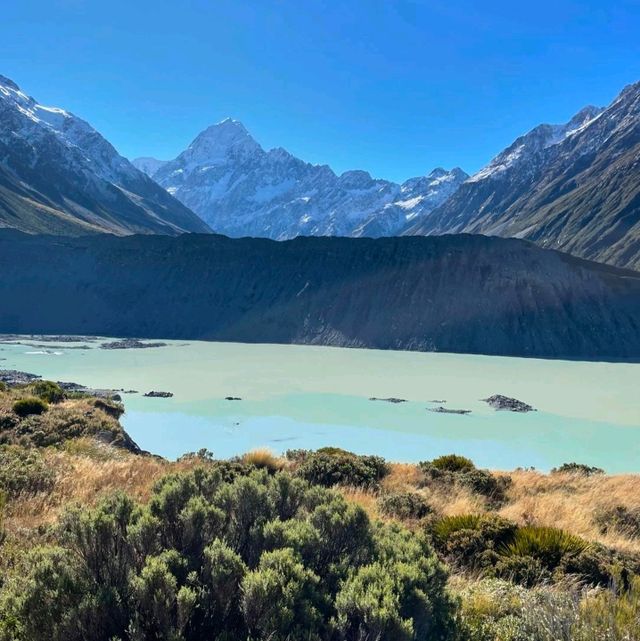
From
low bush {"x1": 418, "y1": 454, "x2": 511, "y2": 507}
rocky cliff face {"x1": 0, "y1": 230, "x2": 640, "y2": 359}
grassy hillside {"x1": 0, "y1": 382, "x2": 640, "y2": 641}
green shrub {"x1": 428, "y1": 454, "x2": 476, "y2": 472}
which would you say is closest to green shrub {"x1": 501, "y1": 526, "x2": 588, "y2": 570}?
grassy hillside {"x1": 0, "y1": 382, "x2": 640, "y2": 641}

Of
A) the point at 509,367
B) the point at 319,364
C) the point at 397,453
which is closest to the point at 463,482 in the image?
the point at 397,453

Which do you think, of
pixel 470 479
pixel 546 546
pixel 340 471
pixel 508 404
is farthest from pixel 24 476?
pixel 508 404

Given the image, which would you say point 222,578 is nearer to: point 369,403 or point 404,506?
point 404,506

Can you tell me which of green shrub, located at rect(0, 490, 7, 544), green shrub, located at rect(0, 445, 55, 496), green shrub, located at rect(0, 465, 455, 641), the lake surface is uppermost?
green shrub, located at rect(0, 465, 455, 641)

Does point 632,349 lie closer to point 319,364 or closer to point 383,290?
point 383,290

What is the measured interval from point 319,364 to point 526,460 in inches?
1579

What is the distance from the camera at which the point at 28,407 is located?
1627 cm

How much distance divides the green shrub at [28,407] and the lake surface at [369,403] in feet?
30.2

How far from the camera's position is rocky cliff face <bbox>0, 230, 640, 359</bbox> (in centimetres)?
8588

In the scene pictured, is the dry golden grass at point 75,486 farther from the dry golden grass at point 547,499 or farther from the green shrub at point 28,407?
the green shrub at point 28,407

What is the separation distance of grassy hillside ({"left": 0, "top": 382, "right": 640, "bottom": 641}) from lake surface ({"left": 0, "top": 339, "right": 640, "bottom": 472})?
19326mm

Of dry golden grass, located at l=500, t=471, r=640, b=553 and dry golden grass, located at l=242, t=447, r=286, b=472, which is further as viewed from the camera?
dry golden grass, located at l=242, t=447, r=286, b=472

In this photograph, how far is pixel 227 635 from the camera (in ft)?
11.8

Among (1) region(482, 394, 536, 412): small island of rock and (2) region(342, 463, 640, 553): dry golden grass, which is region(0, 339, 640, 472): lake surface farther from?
(2) region(342, 463, 640, 553): dry golden grass
